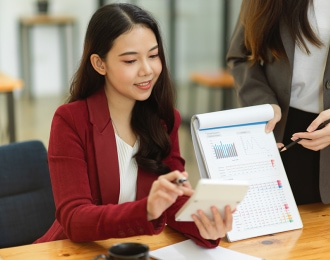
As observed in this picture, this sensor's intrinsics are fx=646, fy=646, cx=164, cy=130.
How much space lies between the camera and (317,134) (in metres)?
1.78

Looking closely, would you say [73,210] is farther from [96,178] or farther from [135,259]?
[135,259]

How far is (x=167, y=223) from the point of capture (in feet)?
5.78

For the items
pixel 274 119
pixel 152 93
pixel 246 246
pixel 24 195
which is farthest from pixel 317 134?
pixel 24 195

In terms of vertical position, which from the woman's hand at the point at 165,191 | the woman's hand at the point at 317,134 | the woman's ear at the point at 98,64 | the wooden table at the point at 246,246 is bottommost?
the wooden table at the point at 246,246

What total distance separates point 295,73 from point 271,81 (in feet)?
0.36

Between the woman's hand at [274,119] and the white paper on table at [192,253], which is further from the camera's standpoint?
the woman's hand at [274,119]

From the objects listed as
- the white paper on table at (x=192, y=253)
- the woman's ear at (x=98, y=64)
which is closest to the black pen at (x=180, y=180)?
the white paper on table at (x=192, y=253)

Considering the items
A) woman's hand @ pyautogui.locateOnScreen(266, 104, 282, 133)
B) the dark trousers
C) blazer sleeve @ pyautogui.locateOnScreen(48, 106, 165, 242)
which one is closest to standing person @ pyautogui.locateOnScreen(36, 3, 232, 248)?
blazer sleeve @ pyautogui.locateOnScreen(48, 106, 165, 242)

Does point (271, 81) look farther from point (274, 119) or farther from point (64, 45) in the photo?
point (64, 45)

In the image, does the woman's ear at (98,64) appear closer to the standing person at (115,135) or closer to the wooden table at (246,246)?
the standing person at (115,135)

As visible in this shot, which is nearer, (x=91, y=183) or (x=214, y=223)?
(x=214, y=223)

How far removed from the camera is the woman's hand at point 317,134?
1784 mm

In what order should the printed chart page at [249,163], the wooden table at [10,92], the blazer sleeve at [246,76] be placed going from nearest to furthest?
the printed chart page at [249,163] → the blazer sleeve at [246,76] → the wooden table at [10,92]

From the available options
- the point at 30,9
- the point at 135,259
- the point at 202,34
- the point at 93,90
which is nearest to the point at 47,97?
the point at 30,9
